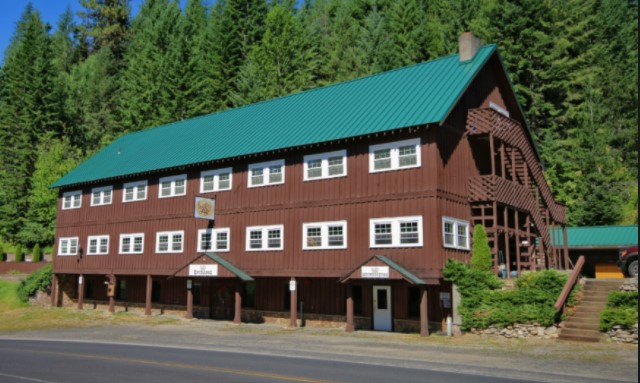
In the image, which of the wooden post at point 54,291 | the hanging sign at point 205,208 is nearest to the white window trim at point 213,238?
the hanging sign at point 205,208

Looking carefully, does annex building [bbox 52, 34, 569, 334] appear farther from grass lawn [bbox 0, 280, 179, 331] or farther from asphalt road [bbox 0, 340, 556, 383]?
asphalt road [bbox 0, 340, 556, 383]

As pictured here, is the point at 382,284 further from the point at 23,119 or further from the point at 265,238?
the point at 23,119

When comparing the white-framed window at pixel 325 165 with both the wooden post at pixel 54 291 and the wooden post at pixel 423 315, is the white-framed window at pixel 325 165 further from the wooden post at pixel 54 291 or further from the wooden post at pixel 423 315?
the wooden post at pixel 54 291

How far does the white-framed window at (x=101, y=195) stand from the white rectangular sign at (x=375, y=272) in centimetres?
2283

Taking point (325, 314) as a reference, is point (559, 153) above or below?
above

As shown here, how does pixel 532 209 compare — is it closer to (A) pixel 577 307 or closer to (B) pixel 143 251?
(A) pixel 577 307

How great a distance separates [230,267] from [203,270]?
A: 1.80 metres

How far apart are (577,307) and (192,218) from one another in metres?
22.2

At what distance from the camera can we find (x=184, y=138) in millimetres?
40312

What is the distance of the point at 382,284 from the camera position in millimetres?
28438

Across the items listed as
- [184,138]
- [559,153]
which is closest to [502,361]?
[184,138]

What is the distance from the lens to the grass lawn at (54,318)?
33719 mm

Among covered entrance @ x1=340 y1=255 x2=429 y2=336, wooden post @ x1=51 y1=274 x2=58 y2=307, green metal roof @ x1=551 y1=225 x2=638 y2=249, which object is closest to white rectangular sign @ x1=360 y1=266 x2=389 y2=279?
covered entrance @ x1=340 y1=255 x2=429 y2=336

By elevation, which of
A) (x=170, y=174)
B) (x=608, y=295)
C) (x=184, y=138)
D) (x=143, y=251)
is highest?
(x=184, y=138)
